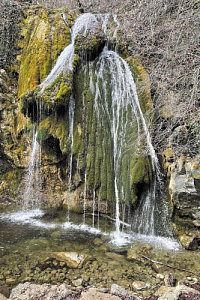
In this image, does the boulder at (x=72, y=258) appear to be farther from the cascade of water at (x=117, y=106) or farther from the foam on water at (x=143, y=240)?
the cascade of water at (x=117, y=106)

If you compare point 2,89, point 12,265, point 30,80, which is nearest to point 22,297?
point 12,265

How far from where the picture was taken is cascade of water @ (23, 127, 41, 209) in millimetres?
6238

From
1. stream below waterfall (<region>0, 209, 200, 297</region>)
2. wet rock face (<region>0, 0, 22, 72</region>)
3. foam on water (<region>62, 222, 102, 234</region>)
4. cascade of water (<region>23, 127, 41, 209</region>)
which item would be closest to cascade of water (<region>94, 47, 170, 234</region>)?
foam on water (<region>62, 222, 102, 234</region>)

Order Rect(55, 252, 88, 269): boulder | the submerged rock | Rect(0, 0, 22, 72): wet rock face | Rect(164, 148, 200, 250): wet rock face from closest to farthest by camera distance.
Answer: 1. the submerged rock
2. Rect(55, 252, 88, 269): boulder
3. Rect(164, 148, 200, 250): wet rock face
4. Rect(0, 0, 22, 72): wet rock face

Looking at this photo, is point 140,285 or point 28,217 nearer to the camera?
point 140,285

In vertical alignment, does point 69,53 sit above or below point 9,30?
below

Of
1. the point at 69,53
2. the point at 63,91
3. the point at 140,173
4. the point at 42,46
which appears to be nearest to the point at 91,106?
the point at 63,91

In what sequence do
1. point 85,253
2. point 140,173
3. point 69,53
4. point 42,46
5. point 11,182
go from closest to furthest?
1. point 85,253
2. point 140,173
3. point 69,53
4. point 42,46
5. point 11,182

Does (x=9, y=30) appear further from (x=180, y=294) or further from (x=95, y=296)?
(x=180, y=294)

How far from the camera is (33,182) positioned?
6.42 m

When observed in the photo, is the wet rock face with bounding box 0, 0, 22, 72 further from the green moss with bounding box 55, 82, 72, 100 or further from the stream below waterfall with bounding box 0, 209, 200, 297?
the stream below waterfall with bounding box 0, 209, 200, 297

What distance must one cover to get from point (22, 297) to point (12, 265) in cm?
107

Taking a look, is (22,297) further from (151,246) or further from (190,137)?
(190,137)

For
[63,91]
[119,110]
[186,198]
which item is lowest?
[186,198]
